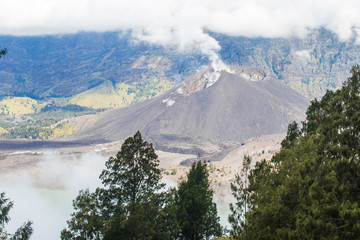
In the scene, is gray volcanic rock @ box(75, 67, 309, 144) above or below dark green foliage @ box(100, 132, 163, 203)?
above

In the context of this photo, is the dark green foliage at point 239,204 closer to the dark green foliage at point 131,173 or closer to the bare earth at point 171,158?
the dark green foliage at point 131,173

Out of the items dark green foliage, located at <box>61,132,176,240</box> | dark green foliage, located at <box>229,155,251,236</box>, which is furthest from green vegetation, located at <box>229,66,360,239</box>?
dark green foliage, located at <box>61,132,176,240</box>

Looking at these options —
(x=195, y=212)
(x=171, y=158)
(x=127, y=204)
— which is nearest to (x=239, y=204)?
(x=195, y=212)

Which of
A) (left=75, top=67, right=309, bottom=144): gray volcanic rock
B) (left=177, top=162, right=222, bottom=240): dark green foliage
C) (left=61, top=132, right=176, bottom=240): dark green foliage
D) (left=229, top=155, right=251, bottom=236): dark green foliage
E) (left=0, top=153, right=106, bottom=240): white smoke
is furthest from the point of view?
(left=75, top=67, right=309, bottom=144): gray volcanic rock

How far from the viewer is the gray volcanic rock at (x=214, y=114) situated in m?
138

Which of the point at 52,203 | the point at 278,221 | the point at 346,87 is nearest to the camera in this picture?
the point at 346,87

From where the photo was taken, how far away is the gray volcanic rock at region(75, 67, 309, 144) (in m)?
138

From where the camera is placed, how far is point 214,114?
14600 cm

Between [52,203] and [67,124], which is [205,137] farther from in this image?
[67,124]

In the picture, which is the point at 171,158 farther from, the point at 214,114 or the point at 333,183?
the point at 333,183

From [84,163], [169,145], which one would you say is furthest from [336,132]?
[169,145]

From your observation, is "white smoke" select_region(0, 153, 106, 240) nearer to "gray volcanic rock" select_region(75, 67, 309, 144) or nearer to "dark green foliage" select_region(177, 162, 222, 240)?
"gray volcanic rock" select_region(75, 67, 309, 144)

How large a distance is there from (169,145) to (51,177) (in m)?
42.5

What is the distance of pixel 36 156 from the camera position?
11744cm
